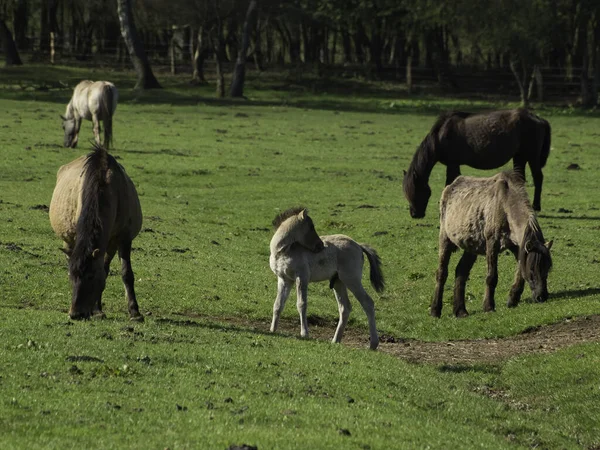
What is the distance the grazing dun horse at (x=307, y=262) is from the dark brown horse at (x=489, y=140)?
39.2 feet

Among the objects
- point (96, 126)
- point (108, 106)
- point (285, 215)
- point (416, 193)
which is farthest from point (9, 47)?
point (285, 215)

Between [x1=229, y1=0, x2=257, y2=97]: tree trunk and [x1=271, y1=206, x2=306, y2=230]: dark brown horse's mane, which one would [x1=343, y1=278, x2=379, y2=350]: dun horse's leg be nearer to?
[x1=271, y1=206, x2=306, y2=230]: dark brown horse's mane

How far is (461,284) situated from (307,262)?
4.66 meters

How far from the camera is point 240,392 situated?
998cm

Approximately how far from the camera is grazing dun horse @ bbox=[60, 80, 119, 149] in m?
35.6

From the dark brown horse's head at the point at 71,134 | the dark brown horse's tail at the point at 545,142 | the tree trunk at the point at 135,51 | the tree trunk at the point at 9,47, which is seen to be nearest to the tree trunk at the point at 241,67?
the tree trunk at the point at 135,51

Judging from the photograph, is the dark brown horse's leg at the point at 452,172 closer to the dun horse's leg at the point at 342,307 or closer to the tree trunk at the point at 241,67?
the dun horse's leg at the point at 342,307

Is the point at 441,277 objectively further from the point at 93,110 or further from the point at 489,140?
the point at 93,110

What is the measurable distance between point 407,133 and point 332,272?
31511 mm

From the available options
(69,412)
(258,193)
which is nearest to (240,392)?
(69,412)

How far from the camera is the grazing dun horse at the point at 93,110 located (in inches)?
1401

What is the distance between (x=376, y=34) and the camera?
237 feet

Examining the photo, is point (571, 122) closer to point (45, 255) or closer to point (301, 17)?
point (301, 17)

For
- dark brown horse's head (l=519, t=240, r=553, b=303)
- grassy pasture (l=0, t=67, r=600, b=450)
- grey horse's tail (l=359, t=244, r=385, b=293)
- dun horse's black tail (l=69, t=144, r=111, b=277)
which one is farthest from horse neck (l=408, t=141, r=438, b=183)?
dun horse's black tail (l=69, t=144, r=111, b=277)
